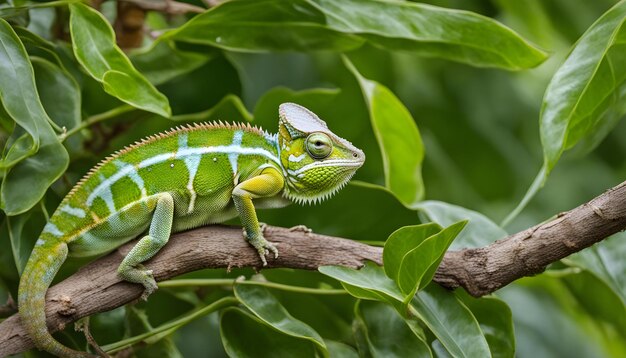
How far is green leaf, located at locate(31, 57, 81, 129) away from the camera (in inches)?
56.4

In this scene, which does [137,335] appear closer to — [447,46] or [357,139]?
[357,139]

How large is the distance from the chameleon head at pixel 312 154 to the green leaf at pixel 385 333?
0.22 metres

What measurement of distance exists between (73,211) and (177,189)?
0.15 meters

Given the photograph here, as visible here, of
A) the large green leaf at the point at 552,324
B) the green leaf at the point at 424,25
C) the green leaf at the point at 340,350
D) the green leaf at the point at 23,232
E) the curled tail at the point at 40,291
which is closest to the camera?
the curled tail at the point at 40,291

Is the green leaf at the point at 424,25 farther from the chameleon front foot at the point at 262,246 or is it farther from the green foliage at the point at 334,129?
the chameleon front foot at the point at 262,246

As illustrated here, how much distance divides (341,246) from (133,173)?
330 mm

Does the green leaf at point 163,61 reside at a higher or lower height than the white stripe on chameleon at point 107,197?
higher

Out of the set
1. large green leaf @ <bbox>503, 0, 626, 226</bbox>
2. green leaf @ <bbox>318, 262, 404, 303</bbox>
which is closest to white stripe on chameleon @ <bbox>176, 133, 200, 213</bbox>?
green leaf @ <bbox>318, 262, 404, 303</bbox>

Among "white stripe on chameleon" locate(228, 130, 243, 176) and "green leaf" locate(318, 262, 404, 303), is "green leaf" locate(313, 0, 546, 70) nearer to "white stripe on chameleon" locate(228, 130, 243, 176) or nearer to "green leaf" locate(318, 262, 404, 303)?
"white stripe on chameleon" locate(228, 130, 243, 176)

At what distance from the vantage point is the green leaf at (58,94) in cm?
143

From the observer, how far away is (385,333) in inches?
55.9

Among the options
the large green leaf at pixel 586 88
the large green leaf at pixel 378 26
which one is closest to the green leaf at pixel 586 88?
the large green leaf at pixel 586 88

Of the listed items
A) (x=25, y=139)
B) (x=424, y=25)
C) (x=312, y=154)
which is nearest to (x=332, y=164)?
(x=312, y=154)

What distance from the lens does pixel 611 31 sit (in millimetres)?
1414
